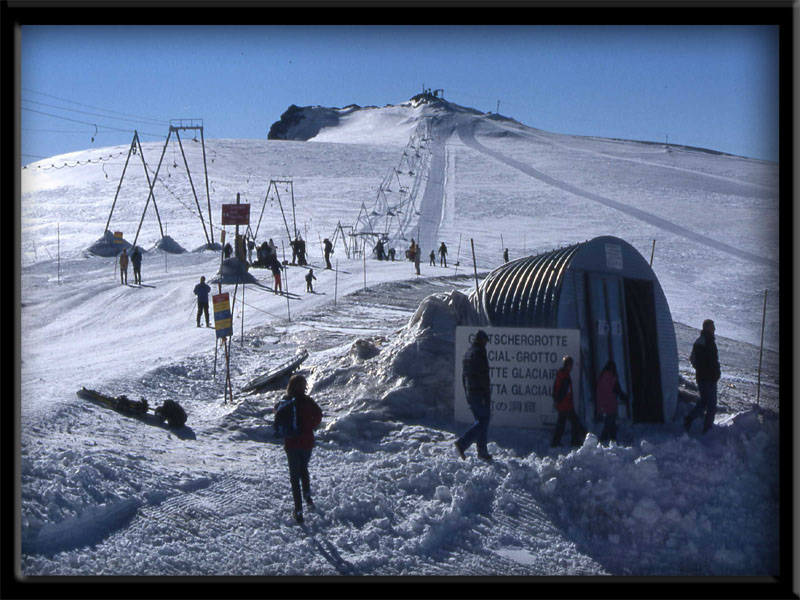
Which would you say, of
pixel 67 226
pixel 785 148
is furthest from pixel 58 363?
pixel 67 226

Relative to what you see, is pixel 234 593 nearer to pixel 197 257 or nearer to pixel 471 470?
pixel 471 470

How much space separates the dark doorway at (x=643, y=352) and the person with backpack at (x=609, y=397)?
6.73ft

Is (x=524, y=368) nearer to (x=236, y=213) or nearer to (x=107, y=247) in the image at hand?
(x=236, y=213)

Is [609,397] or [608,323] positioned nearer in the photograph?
[609,397]

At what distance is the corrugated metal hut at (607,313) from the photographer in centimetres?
1075

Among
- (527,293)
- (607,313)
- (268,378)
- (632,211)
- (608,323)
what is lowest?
(268,378)

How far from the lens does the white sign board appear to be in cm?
998

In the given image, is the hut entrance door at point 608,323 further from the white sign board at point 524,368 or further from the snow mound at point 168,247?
the snow mound at point 168,247

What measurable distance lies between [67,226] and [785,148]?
51.5 metres

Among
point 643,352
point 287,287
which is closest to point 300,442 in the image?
point 643,352

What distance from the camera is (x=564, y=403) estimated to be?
29.9ft

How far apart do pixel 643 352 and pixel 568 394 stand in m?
2.94

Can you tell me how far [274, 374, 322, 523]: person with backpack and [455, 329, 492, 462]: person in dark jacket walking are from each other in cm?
188

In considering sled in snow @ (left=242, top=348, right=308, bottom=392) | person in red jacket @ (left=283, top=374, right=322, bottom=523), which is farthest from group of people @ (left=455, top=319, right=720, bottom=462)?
sled in snow @ (left=242, top=348, right=308, bottom=392)
